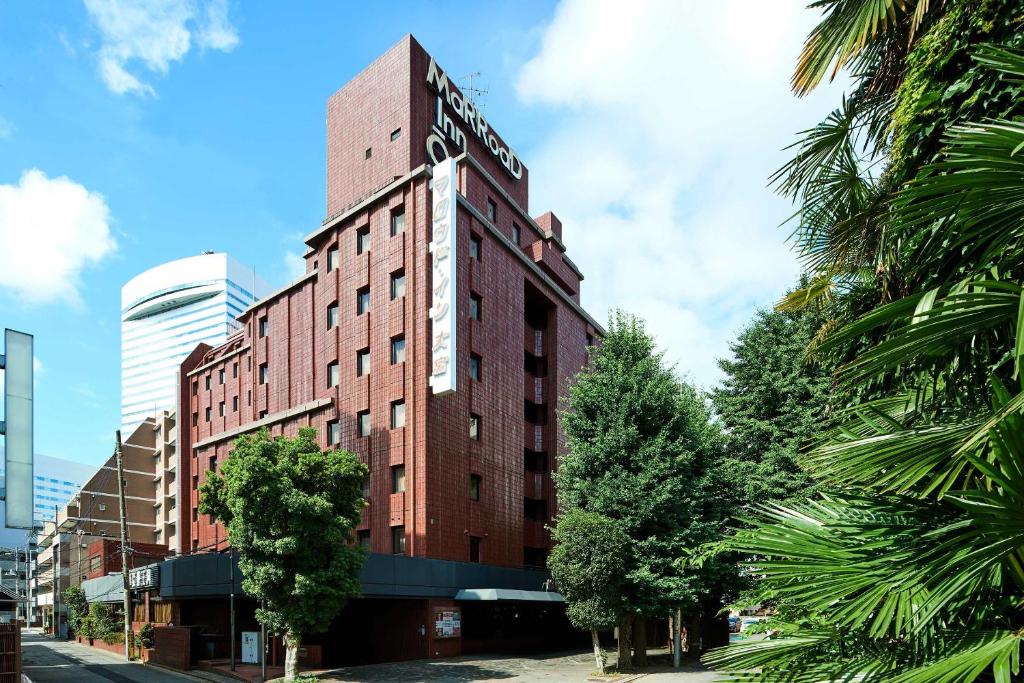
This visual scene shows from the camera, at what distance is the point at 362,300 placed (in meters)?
42.5

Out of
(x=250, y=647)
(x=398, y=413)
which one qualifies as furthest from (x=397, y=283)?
(x=250, y=647)

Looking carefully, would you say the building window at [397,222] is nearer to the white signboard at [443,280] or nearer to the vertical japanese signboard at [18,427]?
the white signboard at [443,280]

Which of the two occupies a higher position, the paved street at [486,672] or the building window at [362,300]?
the building window at [362,300]

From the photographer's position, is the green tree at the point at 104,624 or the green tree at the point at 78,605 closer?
the green tree at the point at 104,624

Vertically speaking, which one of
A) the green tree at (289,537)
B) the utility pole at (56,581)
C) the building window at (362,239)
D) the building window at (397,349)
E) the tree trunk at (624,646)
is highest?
the building window at (362,239)

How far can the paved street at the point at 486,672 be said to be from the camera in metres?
28.3

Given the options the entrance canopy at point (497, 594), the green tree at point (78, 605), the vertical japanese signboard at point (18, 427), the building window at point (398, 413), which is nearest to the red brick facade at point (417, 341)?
the building window at point (398, 413)

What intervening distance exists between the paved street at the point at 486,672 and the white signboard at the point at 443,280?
12.1 metres

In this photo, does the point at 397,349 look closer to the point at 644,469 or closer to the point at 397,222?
the point at 397,222

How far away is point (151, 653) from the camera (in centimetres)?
3847

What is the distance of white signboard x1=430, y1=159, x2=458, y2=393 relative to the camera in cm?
3672

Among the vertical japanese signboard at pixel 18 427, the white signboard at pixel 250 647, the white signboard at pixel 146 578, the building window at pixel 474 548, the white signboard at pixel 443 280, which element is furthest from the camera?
the white signboard at pixel 146 578

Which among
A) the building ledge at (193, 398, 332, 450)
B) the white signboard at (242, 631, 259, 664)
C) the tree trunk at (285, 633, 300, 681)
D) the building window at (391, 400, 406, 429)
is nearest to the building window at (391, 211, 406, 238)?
the building window at (391, 400, 406, 429)

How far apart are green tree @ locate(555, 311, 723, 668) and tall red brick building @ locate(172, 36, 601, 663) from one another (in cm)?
754
